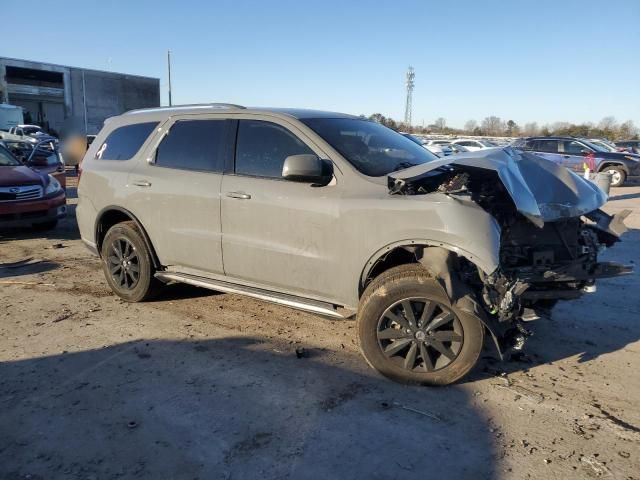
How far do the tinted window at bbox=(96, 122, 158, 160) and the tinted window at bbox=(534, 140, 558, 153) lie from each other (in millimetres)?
17286

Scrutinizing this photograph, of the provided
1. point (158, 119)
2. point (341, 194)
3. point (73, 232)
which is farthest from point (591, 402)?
point (73, 232)

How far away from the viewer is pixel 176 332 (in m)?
4.55

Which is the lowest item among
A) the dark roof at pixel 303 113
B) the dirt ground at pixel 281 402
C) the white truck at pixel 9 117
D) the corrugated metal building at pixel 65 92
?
the dirt ground at pixel 281 402

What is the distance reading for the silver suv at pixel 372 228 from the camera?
3438 millimetres

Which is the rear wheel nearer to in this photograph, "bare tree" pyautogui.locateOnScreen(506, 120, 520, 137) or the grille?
the grille

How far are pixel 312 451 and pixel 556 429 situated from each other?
1.50 meters

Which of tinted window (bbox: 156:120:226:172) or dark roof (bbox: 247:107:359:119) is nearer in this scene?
dark roof (bbox: 247:107:359:119)

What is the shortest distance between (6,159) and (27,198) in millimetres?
1507

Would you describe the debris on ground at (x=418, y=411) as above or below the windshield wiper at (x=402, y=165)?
below

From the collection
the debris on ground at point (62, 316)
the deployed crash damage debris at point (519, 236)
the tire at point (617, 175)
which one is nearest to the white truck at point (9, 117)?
the debris on ground at point (62, 316)

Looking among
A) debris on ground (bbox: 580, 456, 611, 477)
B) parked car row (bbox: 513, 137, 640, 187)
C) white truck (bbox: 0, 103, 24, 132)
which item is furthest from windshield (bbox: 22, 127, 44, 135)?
debris on ground (bbox: 580, 456, 611, 477)

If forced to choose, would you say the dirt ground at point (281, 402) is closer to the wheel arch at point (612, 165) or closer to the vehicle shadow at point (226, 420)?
the vehicle shadow at point (226, 420)

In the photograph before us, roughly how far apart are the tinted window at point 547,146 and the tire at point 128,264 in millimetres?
17545

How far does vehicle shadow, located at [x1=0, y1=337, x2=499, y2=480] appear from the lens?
2.72 m
